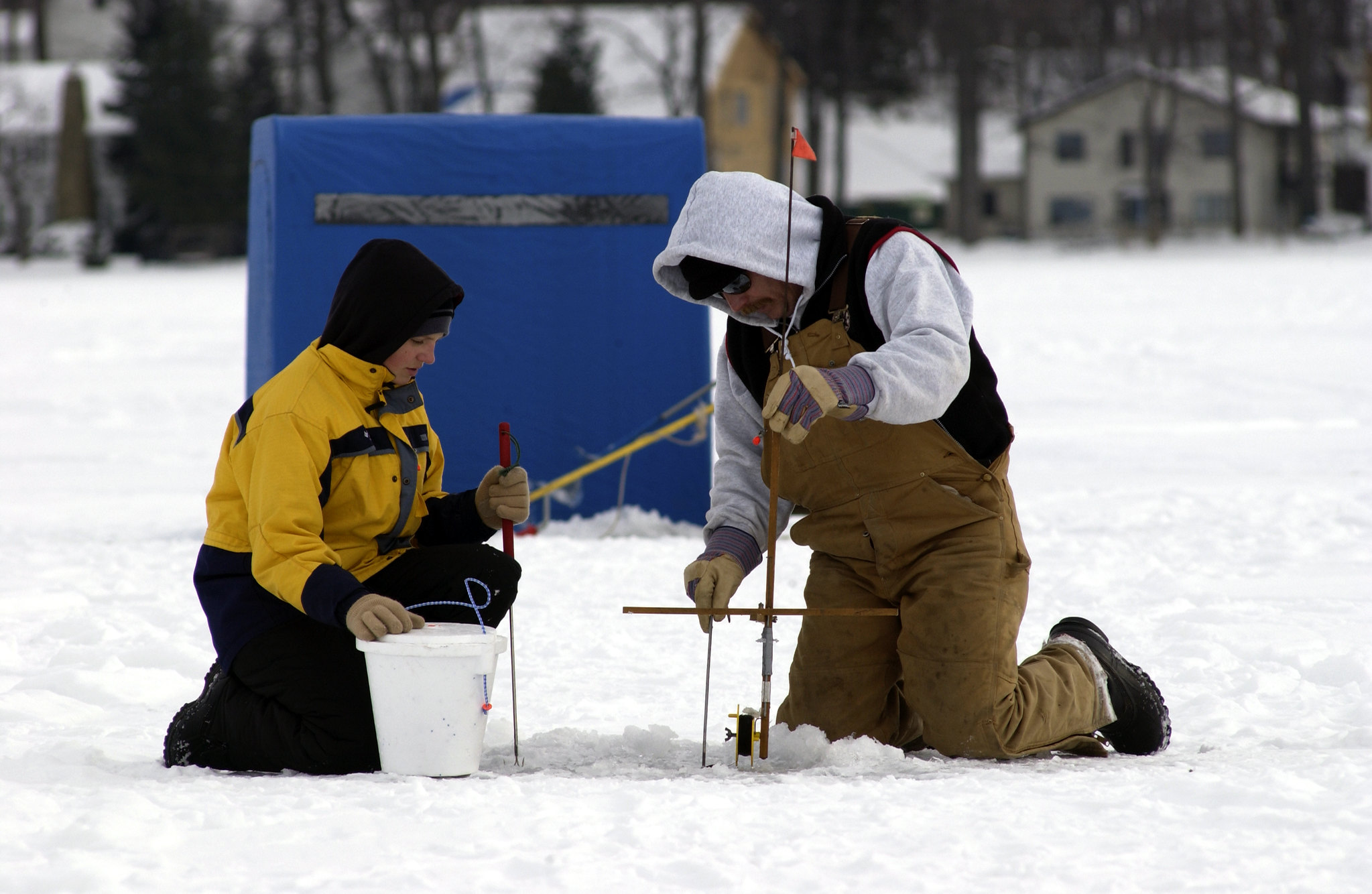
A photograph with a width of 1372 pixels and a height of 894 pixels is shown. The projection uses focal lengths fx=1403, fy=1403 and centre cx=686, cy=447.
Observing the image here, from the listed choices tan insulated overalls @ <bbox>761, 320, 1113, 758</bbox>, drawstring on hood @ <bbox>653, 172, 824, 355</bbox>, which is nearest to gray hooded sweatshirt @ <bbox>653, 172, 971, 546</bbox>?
drawstring on hood @ <bbox>653, 172, 824, 355</bbox>

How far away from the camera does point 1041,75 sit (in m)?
56.0

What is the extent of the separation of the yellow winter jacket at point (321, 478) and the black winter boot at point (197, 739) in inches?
11.1

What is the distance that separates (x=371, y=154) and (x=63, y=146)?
127ft

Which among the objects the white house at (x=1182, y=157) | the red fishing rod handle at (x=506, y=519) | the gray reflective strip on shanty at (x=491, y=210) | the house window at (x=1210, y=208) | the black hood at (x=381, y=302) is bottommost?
the red fishing rod handle at (x=506, y=519)

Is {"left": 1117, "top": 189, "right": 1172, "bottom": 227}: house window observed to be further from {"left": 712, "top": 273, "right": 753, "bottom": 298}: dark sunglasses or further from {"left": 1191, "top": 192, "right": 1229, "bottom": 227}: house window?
{"left": 712, "top": 273, "right": 753, "bottom": 298}: dark sunglasses

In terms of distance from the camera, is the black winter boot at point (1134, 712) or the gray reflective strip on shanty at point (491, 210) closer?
the black winter boot at point (1134, 712)

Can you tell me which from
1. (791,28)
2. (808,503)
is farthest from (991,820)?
(791,28)

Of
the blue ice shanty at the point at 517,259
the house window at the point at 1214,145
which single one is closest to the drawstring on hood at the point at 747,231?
the blue ice shanty at the point at 517,259

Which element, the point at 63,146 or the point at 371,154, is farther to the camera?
the point at 63,146

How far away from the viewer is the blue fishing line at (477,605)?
Result: 9.64 feet

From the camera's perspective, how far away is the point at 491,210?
6.05 m

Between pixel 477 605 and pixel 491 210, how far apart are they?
315cm

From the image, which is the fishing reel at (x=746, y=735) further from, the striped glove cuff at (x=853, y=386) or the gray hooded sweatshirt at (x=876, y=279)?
the striped glove cuff at (x=853, y=386)

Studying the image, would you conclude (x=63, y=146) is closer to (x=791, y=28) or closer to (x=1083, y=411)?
(x=791, y=28)
